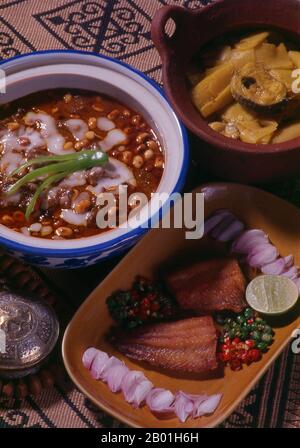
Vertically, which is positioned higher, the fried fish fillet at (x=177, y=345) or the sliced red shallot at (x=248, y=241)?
the sliced red shallot at (x=248, y=241)

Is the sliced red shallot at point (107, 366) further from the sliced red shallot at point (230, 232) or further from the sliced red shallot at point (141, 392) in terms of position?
the sliced red shallot at point (230, 232)

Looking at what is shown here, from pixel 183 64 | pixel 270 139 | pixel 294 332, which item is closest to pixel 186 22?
pixel 183 64

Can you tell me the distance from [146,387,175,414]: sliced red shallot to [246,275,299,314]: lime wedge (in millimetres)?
297

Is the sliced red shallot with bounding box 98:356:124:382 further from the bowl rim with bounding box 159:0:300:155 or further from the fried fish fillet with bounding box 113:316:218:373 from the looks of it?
the bowl rim with bounding box 159:0:300:155

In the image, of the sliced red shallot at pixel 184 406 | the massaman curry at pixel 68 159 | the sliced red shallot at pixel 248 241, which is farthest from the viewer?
the sliced red shallot at pixel 248 241

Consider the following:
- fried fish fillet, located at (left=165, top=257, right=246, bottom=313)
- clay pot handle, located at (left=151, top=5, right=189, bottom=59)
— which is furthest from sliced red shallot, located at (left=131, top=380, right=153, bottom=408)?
clay pot handle, located at (left=151, top=5, right=189, bottom=59)

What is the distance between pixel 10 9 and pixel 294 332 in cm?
131

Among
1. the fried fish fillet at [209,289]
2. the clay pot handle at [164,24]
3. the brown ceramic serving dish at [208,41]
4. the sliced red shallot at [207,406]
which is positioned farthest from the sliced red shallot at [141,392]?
the clay pot handle at [164,24]

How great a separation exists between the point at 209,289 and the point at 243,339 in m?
0.14

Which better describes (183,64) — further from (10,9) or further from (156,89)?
(10,9)

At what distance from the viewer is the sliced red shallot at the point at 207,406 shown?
5.12 feet

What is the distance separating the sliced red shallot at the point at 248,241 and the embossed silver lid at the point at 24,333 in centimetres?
48

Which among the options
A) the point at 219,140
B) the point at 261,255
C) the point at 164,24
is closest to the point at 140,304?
the point at 261,255

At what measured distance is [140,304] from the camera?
5.59 ft
